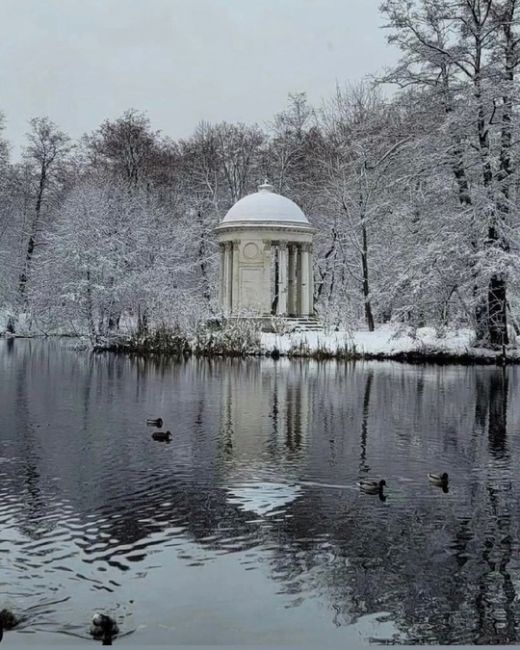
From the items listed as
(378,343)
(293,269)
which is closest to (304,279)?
(293,269)

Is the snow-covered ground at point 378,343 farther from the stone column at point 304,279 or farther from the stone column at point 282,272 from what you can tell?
the stone column at point 304,279

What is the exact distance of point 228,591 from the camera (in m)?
6.20

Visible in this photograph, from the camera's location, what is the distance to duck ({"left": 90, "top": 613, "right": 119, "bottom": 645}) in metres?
5.41

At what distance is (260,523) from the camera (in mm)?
8047

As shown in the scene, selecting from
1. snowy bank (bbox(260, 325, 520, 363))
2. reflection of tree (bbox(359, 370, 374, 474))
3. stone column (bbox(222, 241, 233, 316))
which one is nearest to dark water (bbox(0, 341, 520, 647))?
reflection of tree (bbox(359, 370, 374, 474))

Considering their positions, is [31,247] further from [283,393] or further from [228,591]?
[228,591]

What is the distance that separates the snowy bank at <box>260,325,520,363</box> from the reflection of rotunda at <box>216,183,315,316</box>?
7858 millimetres

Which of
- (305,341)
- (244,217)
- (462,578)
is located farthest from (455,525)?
(244,217)

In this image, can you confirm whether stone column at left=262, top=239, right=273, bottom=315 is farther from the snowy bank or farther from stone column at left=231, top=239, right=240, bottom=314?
the snowy bank

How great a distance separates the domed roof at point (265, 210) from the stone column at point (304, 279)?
1356 mm

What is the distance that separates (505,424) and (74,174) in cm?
4231

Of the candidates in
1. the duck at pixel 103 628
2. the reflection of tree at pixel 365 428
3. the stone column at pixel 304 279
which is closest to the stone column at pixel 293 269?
the stone column at pixel 304 279

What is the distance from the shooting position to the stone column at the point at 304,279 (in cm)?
4144

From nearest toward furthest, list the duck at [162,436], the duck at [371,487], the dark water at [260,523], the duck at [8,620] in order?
the duck at [8,620]
the dark water at [260,523]
the duck at [371,487]
the duck at [162,436]
